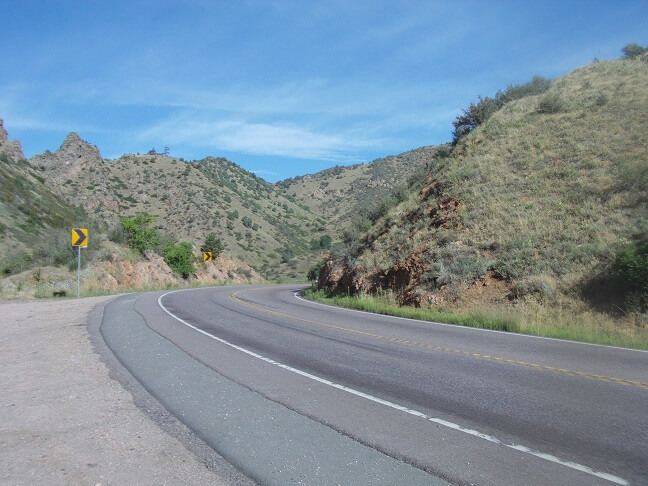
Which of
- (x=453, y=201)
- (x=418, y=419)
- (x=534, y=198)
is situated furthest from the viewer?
(x=453, y=201)

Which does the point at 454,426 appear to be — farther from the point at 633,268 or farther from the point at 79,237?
the point at 79,237

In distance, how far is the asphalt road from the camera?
4434mm

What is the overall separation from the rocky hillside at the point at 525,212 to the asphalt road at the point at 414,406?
19.1 ft

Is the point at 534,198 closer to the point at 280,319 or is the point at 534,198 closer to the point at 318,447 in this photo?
the point at 280,319

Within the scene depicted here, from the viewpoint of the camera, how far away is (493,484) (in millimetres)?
4102

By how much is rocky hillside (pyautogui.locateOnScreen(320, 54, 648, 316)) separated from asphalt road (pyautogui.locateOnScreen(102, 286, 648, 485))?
5817 millimetres

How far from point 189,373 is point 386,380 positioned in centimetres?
302

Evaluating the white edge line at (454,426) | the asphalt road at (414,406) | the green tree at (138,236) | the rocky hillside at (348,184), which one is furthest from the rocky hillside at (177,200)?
the white edge line at (454,426)

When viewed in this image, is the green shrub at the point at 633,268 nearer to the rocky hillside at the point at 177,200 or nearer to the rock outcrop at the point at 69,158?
the rocky hillside at the point at 177,200

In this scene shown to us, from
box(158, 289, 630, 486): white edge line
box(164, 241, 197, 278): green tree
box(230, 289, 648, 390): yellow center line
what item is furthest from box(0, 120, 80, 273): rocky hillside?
box(158, 289, 630, 486): white edge line

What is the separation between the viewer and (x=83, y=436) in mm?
5078

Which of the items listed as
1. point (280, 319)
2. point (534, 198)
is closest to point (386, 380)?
point (280, 319)

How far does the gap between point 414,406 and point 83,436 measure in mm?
3678

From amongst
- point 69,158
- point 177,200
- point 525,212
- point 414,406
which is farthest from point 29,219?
point 414,406
